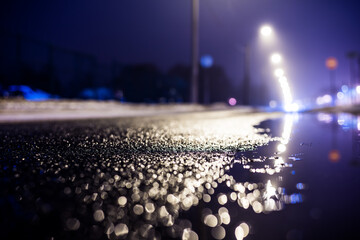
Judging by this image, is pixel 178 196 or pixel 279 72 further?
pixel 279 72

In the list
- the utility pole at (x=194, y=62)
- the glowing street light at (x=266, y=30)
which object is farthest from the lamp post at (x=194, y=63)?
the glowing street light at (x=266, y=30)

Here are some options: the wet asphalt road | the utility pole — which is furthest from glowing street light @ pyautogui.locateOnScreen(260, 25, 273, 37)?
the wet asphalt road

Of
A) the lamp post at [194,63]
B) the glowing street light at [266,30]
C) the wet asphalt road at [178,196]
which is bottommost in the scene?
the wet asphalt road at [178,196]

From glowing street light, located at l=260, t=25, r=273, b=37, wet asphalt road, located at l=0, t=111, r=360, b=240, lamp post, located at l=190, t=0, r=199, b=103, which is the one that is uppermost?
glowing street light, located at l=260, t=25, r=273, b=37

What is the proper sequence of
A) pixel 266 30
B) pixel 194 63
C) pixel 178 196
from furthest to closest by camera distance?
pixel 266 30, pixel 194 63, pixel 178 196

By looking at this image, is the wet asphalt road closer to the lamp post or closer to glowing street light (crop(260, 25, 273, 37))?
the lamp post

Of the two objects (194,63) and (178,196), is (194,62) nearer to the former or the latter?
(194,63)

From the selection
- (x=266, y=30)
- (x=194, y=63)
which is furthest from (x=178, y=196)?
(x=266, y=30)

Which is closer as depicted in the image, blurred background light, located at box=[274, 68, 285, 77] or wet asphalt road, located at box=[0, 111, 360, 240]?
wet asphalt road, located at box=[0, 111, 360, 240]

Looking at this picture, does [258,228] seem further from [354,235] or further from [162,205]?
[162,205]

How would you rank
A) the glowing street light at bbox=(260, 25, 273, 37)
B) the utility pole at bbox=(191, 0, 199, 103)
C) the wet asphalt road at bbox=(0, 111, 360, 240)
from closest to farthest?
the wet asphalt road at bbox=(0, 111, 360, 240) < the utility pole at bbox=(191, 0, 199, 103) < the glowing street light at bbox=(260, 25, 273, 37)

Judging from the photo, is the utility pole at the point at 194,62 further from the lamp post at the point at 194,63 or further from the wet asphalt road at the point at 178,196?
the wet asphalt road at the point at 178,196

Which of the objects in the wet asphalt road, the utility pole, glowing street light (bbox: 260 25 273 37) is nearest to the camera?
the wet asphalt road

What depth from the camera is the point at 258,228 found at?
1319mm
